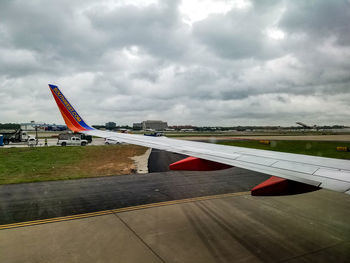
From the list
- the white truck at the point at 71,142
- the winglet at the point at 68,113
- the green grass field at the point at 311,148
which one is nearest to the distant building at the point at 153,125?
the white truck at the point at 71,142

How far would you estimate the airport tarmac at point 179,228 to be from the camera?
594 cm

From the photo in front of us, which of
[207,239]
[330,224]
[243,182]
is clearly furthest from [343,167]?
[243,182]

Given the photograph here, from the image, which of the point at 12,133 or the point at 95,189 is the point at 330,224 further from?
the point at 12,133

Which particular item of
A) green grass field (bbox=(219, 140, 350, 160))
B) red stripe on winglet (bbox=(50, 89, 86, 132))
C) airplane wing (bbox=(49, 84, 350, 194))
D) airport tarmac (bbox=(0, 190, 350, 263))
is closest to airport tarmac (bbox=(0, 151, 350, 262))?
airport tarmac (bbox=(0, 190, 350, 263))

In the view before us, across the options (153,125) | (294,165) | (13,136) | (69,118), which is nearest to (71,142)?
(13,136)

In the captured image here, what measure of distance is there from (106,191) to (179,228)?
585 centimetres

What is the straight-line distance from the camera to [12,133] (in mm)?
42562

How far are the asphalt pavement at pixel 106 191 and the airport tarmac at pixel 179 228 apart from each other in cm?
7

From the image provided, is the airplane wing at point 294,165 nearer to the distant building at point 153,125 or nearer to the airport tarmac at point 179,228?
the airport tarmac at point 179,228

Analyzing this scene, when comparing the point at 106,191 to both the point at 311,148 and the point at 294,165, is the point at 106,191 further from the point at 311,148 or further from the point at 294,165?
the point at 311,148

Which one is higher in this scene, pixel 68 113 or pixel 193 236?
pixel 68 113

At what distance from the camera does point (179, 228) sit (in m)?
7.50

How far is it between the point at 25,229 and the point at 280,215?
9.16m

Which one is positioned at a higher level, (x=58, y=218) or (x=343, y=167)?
(x=343, y=167)
